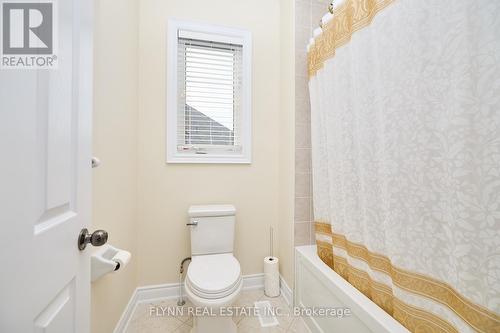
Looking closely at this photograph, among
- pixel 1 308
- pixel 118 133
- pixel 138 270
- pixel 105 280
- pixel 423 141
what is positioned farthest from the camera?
pixel 138 270

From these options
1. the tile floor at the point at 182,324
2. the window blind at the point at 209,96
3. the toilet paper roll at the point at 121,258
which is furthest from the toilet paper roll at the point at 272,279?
the toilet paper roll at the point at 121,258

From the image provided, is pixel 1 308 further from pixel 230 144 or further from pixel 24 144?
pixel 230 144

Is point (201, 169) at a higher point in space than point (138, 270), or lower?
higher

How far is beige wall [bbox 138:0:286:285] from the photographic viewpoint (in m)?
1.68

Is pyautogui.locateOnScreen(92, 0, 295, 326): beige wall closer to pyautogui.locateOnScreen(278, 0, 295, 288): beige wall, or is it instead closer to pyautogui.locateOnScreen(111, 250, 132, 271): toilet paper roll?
pyautogui.locateOnScreen(278, 0, 295, 288): beige wall

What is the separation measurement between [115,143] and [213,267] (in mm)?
951

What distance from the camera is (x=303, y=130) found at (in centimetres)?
163

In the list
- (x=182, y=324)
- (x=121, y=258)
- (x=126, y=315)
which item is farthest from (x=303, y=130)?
(x=126, y=315)

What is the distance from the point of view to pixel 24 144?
1.40ft

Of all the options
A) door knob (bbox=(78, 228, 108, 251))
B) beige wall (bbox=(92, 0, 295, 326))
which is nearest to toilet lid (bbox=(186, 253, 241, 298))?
beige wall (bbox=(92, 0, 295, 326))

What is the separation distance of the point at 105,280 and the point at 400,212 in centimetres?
144

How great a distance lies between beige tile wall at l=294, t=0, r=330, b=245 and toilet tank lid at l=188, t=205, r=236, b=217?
0.50 meters

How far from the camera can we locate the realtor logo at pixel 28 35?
A: 16.1 inches

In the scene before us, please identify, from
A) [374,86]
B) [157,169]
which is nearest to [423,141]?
[374,86]
